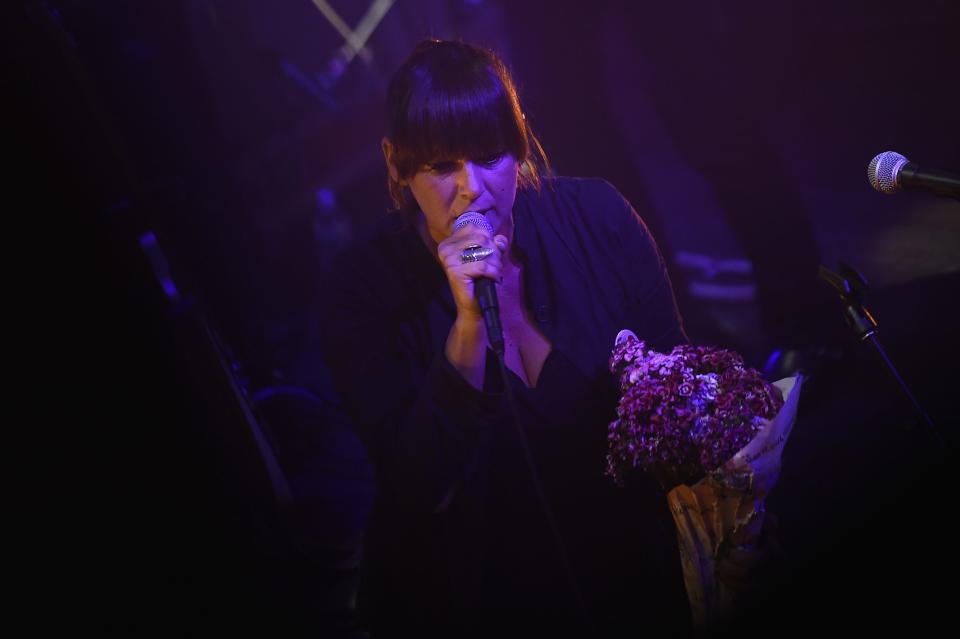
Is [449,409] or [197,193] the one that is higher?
[197,193]

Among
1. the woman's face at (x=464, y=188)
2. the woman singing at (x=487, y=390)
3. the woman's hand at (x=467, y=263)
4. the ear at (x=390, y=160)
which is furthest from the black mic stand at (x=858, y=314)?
the ear at (x=390, y=160)

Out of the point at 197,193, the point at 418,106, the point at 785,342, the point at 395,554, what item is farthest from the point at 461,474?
the point at 197,193

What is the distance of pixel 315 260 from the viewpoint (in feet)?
19.8

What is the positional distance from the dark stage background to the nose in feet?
3.17

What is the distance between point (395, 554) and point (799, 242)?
294 cm

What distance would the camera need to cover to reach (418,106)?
164 cm

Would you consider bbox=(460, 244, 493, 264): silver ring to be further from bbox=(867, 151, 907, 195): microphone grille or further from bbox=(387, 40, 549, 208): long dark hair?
bbox=(867, 151, 907, 195): microphone grille

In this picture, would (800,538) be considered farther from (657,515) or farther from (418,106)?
(418,106)

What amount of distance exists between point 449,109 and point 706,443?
946 millimetres

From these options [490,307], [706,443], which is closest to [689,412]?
[706,443]

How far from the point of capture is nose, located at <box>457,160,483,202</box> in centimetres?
162

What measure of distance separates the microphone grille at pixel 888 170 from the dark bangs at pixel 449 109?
791 millimetres

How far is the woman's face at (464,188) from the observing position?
163cm

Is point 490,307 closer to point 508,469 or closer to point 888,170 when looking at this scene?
point 508,469
